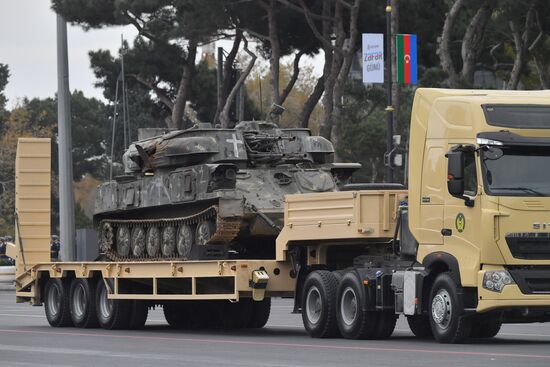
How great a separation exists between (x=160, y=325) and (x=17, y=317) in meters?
4.17

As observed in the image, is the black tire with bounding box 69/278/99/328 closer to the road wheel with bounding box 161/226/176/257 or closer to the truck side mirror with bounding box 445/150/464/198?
the road wheel with bounding box 161/226/176/257

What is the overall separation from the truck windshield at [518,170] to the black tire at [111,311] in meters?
8.98

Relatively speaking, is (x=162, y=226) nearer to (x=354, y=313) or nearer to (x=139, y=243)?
(x=139, y=243)

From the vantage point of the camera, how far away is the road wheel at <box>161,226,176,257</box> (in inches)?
1066

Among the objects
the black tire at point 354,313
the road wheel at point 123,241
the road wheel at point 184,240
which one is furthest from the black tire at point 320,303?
the road wheel at point 123,241

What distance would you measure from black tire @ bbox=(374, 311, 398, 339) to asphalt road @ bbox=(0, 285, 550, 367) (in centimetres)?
26

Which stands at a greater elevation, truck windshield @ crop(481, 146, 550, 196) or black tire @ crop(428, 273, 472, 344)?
truck windshield @ crop(481, 146, 550, 196)

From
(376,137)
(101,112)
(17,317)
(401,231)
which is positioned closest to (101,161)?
(101,112)

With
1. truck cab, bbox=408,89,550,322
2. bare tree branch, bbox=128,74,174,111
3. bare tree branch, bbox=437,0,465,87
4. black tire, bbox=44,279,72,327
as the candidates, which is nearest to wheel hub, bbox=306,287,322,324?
truck cab, bbox=408,89,550,322

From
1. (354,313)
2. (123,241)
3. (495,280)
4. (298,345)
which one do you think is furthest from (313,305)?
(123,241)

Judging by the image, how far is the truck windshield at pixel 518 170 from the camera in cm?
1867

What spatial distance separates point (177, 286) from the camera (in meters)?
24.9

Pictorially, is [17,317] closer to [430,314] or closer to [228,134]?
[228,134]

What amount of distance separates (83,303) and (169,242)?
6.17ft
